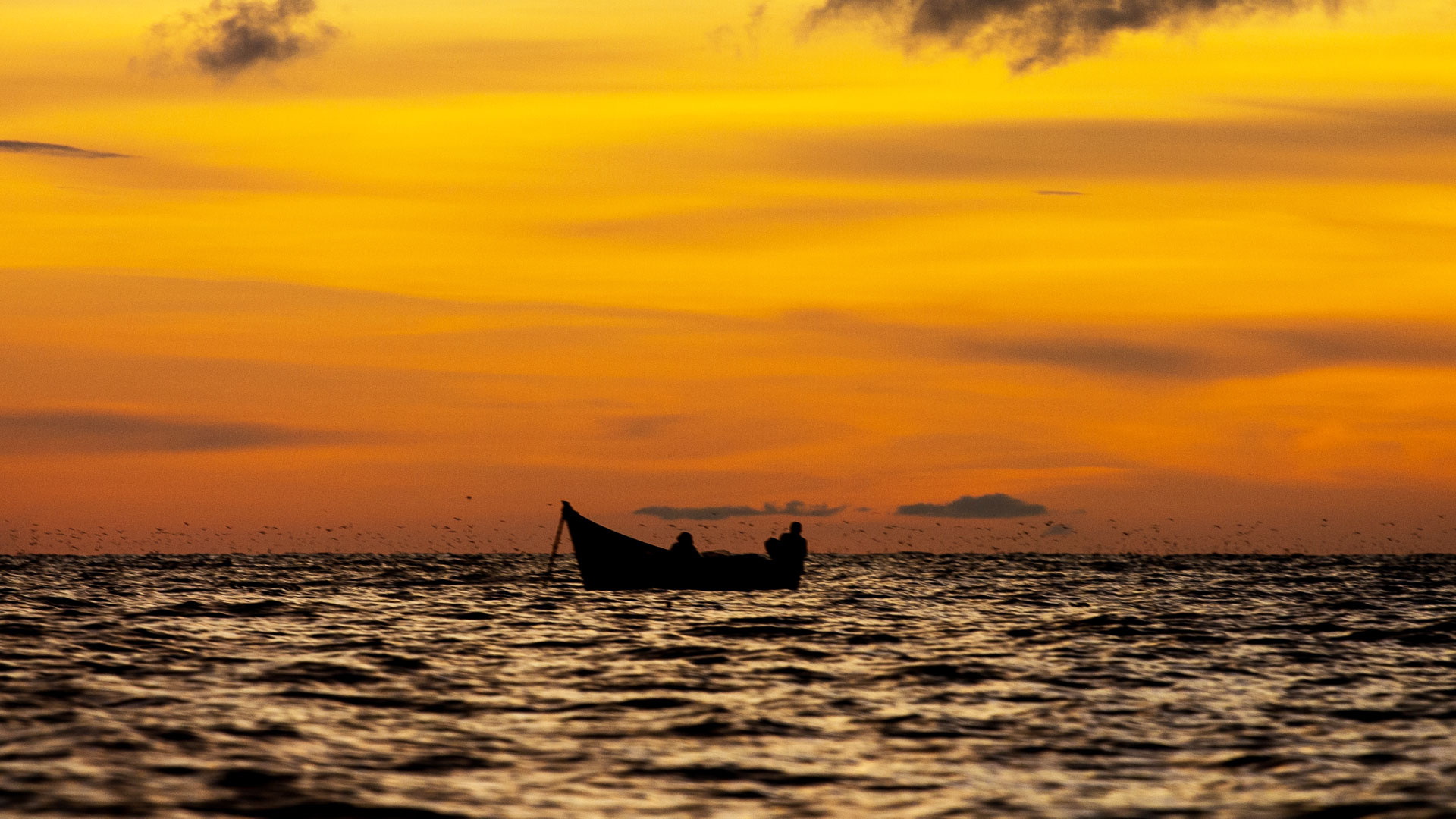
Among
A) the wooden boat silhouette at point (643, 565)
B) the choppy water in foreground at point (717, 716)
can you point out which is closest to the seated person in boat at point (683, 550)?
the wooden boat silhouette at point (643, 565)

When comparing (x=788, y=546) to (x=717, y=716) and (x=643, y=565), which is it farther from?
(x=717, y=716)

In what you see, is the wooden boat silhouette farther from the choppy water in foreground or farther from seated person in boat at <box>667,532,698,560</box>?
the choppy water in foreground

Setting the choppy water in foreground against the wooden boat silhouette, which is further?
the wooden boat silhouette

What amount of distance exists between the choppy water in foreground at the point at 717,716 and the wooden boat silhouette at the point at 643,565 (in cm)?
800

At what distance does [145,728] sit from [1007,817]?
410 inches

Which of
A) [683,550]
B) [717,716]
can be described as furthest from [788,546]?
[717,716]

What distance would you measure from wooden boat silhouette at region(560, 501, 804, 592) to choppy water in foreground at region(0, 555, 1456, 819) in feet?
26.2

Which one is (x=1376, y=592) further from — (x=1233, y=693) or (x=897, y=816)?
(x=897, y=816)

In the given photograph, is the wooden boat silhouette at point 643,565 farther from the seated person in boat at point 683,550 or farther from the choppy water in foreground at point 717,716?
the choppy water in foreground at point 717,716

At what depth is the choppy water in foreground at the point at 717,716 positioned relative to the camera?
14.9 metres

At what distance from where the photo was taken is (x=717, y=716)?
20.3 m

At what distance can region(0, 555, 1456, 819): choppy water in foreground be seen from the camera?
14.9 m

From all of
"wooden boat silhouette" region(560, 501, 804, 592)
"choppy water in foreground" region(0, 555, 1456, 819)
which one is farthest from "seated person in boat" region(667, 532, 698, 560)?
"choppy water in foreground" region(0, 555, 1456, 819)

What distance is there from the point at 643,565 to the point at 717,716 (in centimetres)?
2818
